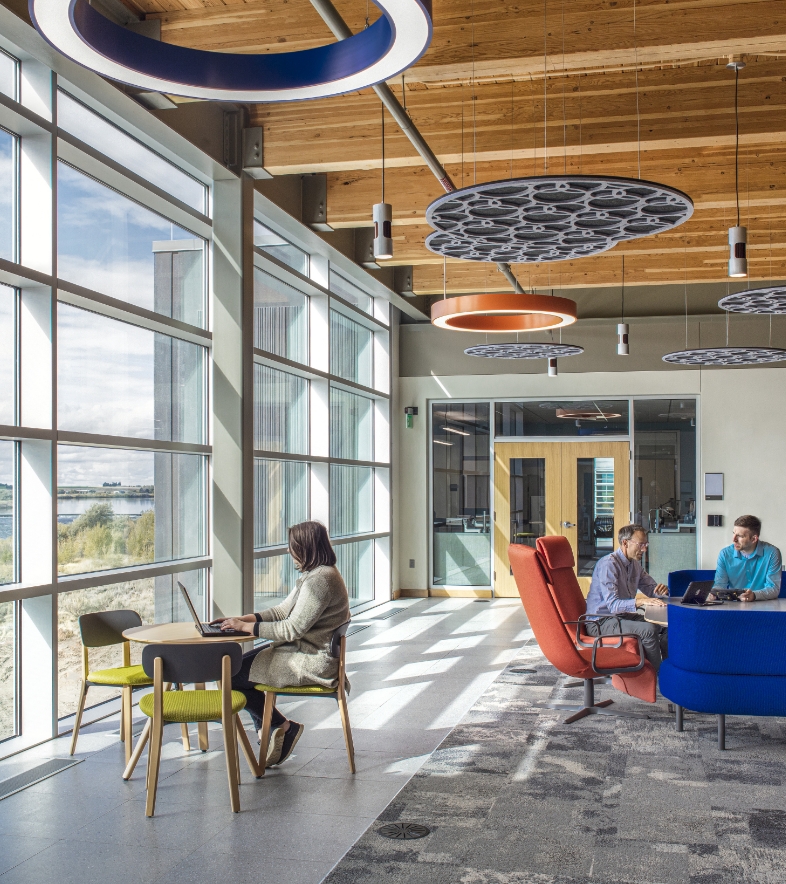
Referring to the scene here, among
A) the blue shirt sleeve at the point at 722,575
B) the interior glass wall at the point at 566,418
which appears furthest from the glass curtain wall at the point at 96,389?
the interior glass wall at the point at 566,418

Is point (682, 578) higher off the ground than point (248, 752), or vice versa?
point (682, 578)

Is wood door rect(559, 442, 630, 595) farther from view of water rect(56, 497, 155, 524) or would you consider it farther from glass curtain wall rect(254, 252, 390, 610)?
view of water rect(56, 497, 155, 524)

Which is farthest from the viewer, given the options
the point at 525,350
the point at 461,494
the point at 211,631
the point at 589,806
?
the point at 461,494

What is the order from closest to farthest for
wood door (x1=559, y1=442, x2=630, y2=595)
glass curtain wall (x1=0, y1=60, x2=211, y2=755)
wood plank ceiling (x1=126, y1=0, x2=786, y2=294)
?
1. wood plank ceiling (x1=126, y1=0, x2=786, y2=294)
2. glass curtain wall (x1=0, y1=60, x2=211, y2=755)
3. wood door (x1=559, y1=442, x2=630, y2=595)

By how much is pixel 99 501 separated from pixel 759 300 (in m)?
5.45

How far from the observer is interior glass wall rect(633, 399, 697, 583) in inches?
517

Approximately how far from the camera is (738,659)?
5426mm

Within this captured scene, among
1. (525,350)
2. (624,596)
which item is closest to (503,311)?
(624,596)

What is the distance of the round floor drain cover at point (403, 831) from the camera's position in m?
4.24

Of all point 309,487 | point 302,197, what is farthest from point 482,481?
point 302,197

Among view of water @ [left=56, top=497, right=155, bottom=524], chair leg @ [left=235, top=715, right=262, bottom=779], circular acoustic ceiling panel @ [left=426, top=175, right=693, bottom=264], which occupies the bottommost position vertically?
chair leg @ [left=235, top=715, right=262, bottom=779]

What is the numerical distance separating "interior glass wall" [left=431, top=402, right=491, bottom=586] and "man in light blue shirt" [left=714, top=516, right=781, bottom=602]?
655 centimetres

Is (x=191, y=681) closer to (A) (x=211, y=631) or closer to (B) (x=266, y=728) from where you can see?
(A) (x=211, y=631)

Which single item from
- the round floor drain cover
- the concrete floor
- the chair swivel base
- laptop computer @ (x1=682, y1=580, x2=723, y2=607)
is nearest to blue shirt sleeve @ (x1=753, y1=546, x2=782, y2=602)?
laptop computer @ (x1=682, y1=580, x2=723, y2=607)
